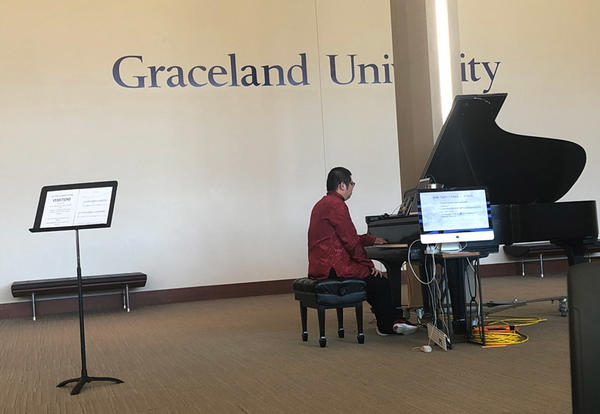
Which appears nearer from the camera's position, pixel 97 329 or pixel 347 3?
pixel 97 329

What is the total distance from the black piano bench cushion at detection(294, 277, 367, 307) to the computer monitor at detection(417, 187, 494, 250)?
78 cm

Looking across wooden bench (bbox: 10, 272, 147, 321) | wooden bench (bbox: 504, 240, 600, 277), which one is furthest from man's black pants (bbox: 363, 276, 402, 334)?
wooden bench (bbox: 504, 240, 600, 277)

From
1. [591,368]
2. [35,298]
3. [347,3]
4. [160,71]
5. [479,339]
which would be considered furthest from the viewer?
[347,3]

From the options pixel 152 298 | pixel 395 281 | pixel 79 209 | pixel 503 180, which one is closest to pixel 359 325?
pixel 395 281

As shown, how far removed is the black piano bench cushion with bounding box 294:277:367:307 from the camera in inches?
212

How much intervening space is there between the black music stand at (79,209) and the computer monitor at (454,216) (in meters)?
2.09

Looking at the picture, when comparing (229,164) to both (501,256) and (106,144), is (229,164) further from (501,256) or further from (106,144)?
(501,256)

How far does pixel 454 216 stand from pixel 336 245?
1053mm

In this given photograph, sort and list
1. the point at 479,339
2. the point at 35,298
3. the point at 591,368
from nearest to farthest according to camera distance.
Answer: the point at 591,368
the point at 479,339
the point at 35,298

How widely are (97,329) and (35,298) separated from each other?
2.00 metres

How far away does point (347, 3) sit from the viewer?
33.1 ft

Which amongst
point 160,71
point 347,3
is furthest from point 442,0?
point 160,71

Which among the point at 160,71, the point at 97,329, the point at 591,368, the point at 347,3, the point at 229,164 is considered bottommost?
the point at 97,329

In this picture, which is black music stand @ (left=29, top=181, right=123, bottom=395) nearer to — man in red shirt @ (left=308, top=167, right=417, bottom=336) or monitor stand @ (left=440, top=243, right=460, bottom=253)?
man in red shirt @ (left=308, top=167, right=417, bottom=336)
